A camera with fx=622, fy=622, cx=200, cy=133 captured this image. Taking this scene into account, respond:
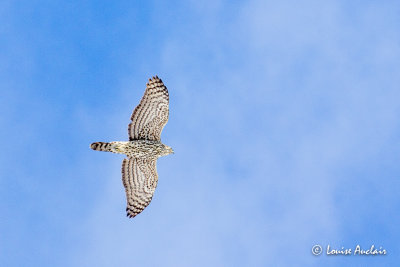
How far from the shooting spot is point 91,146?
21.2 metres

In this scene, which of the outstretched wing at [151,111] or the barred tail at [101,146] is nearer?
the outstretched wing at [151,111]

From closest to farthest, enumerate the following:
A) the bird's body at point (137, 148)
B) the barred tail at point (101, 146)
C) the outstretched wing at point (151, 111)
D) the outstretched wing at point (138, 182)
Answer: the outstretched wing at point (151, 111)
the barred tail at point (101, 146)
the bird's body at point (137, 148)
the outstretched wing at point (138, 182)

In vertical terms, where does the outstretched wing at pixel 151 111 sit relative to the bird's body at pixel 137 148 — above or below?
above

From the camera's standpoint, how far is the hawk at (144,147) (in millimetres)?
21234

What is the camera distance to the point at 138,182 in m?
23.0

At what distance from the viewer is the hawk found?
21234 mm

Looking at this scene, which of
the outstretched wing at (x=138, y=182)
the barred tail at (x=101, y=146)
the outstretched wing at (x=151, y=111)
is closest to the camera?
the outstretched wing at (x=151, y=111)

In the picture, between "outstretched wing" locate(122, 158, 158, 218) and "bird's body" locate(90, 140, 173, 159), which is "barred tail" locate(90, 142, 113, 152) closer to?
"bird's body" locate(90, 140, 173, 159)

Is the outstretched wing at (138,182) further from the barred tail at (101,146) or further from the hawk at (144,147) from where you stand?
the barred tail at (101,146)

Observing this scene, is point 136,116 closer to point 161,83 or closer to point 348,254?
point 161,83

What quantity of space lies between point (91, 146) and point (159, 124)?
2461 millimetres

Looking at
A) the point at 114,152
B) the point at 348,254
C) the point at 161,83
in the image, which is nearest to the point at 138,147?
the point at 114,152

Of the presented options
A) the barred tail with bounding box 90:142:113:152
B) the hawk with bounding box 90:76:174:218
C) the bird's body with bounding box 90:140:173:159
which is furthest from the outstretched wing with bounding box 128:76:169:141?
the barred tail with bounding box 90:142:113:152

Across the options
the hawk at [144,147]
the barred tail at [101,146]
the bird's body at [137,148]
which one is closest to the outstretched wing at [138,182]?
the hawk at [144,147]
